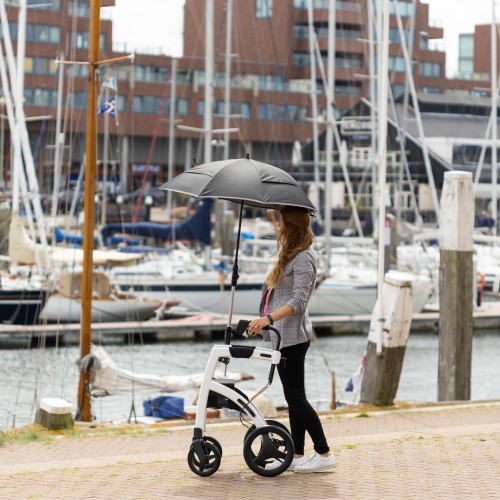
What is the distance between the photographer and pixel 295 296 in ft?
26.2

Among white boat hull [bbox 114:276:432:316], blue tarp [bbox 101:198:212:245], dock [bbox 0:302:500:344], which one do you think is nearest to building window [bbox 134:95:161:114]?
blue tarp [bbox 101:198:212:245]

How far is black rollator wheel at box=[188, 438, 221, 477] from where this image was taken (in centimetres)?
785

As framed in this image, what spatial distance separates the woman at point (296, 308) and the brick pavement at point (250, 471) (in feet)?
0.64

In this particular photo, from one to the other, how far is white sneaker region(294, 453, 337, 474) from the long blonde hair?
3.80ft

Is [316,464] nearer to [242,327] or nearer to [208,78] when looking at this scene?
[242,327]

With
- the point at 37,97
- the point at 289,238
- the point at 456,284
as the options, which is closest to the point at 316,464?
the point at 289,238

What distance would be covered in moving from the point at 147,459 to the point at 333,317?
25.5 metres

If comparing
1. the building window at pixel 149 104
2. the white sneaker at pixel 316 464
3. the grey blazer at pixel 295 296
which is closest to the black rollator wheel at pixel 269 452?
the white sneaker at pixel 316 464

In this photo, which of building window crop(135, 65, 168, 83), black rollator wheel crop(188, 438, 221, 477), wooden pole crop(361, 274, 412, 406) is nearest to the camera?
black rollator wheel crop(188, 438, 221, 477)

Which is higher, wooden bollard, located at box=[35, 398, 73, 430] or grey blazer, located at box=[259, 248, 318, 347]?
grey blazer, located at box=[259, 248, 318, 347]

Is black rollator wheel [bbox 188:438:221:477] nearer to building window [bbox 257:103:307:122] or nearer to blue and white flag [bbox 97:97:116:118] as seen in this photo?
blue and white flag [bbox 97:97:116:118]

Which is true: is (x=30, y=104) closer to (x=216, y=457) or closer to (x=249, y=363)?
(x=249, y=363)

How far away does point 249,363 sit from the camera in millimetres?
27688

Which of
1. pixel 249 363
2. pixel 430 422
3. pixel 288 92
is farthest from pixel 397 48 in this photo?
pixel 430 422
